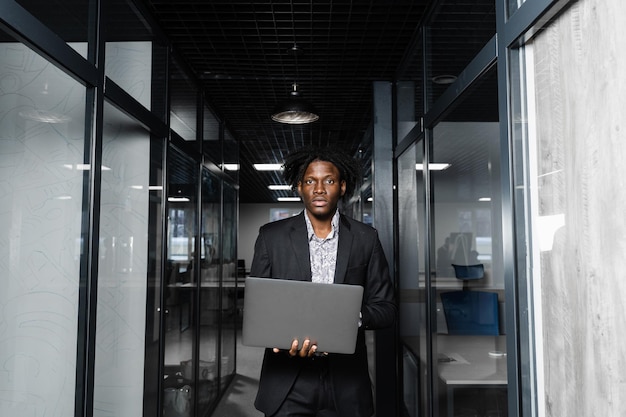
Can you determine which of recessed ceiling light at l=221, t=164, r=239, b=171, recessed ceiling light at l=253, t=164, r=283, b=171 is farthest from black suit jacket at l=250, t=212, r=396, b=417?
recessed ceiling light at l=253, t=164, r=283, b=171

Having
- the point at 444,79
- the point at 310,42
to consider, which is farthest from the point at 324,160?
the point at 310,42

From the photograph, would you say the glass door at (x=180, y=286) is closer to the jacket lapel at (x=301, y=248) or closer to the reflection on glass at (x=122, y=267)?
the reflection on glass at (x=122, y=267)

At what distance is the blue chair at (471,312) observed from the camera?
184 centimetres

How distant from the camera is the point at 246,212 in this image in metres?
16.2

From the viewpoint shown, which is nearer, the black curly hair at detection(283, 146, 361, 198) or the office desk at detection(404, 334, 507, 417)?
the office desk at detection(404, 334, 507, 417)

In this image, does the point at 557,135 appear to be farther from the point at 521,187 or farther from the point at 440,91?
the point at 440,91

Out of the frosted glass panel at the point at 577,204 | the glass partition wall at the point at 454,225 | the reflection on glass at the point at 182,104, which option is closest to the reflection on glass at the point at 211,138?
the reflection on glass at the point at 182,104

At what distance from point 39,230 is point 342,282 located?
1024 mm

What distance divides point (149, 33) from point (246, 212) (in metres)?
13.4

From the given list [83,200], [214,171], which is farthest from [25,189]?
[214,171]

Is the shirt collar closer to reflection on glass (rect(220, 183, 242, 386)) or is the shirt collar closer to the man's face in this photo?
the man's face

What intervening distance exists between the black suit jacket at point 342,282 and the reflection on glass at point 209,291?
2.23 m

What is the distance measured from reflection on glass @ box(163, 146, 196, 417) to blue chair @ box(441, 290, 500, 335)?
5.39 feet

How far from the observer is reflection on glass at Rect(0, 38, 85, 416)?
5.24 feet
